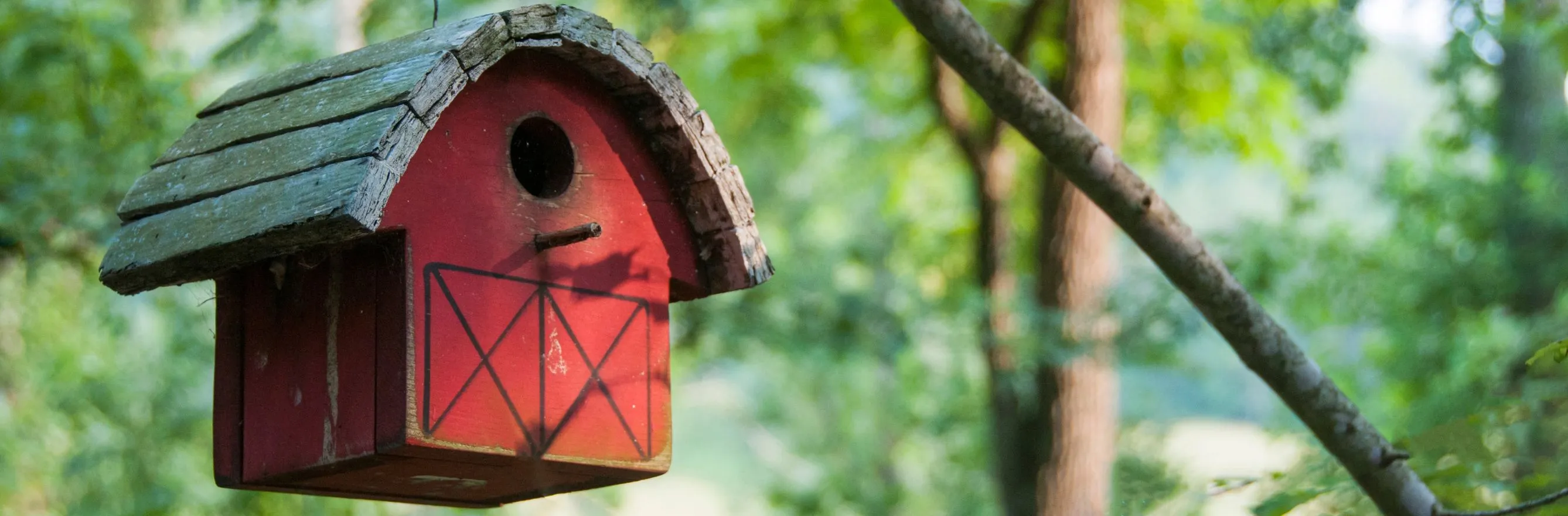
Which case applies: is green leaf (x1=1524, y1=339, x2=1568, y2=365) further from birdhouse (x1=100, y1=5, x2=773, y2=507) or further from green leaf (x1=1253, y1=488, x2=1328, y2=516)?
birdhouse (x1=100, y1=5, x2=773, y2=507)

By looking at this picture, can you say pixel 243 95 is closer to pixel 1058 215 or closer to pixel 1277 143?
pixel 1058 215

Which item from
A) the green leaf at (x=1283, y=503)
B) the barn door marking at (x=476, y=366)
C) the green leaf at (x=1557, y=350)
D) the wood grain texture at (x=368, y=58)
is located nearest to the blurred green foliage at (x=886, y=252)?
the green leaf at (x=1283, y=503)

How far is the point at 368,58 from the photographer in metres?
2.29

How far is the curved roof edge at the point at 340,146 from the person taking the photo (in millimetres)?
2037

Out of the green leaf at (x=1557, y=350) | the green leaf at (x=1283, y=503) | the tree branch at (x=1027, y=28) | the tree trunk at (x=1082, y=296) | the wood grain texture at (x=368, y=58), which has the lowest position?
the green leaf at (x=1283, y=503)

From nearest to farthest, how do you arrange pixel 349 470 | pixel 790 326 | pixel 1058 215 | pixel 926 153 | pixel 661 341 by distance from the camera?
pixel 349 470 → pixel 661 341 → pixel 1058 215 → pixel 790 326 → pixel 926 153

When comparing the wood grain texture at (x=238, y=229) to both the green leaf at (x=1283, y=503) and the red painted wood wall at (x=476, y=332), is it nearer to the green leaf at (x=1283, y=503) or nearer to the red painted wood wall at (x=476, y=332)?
the red painted wood wall at (x=476, y=332)

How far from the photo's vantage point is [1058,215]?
21.5 ft

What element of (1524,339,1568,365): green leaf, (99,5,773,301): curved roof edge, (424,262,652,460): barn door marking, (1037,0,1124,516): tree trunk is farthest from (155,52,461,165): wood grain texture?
(1037,0,1124,516): tree trunk

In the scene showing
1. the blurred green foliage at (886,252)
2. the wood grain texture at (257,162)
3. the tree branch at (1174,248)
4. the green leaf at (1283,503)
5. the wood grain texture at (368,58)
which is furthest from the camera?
the blurred green foliage at (886,252)

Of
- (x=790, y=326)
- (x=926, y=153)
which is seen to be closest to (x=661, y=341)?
(x=790, y=326)

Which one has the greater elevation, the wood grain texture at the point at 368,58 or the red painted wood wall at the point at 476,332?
the wood grain texture at the point at 368,58

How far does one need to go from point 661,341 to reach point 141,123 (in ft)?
12.8

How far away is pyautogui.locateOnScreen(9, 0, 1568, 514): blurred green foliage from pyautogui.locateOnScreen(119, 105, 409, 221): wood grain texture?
1.74 m
